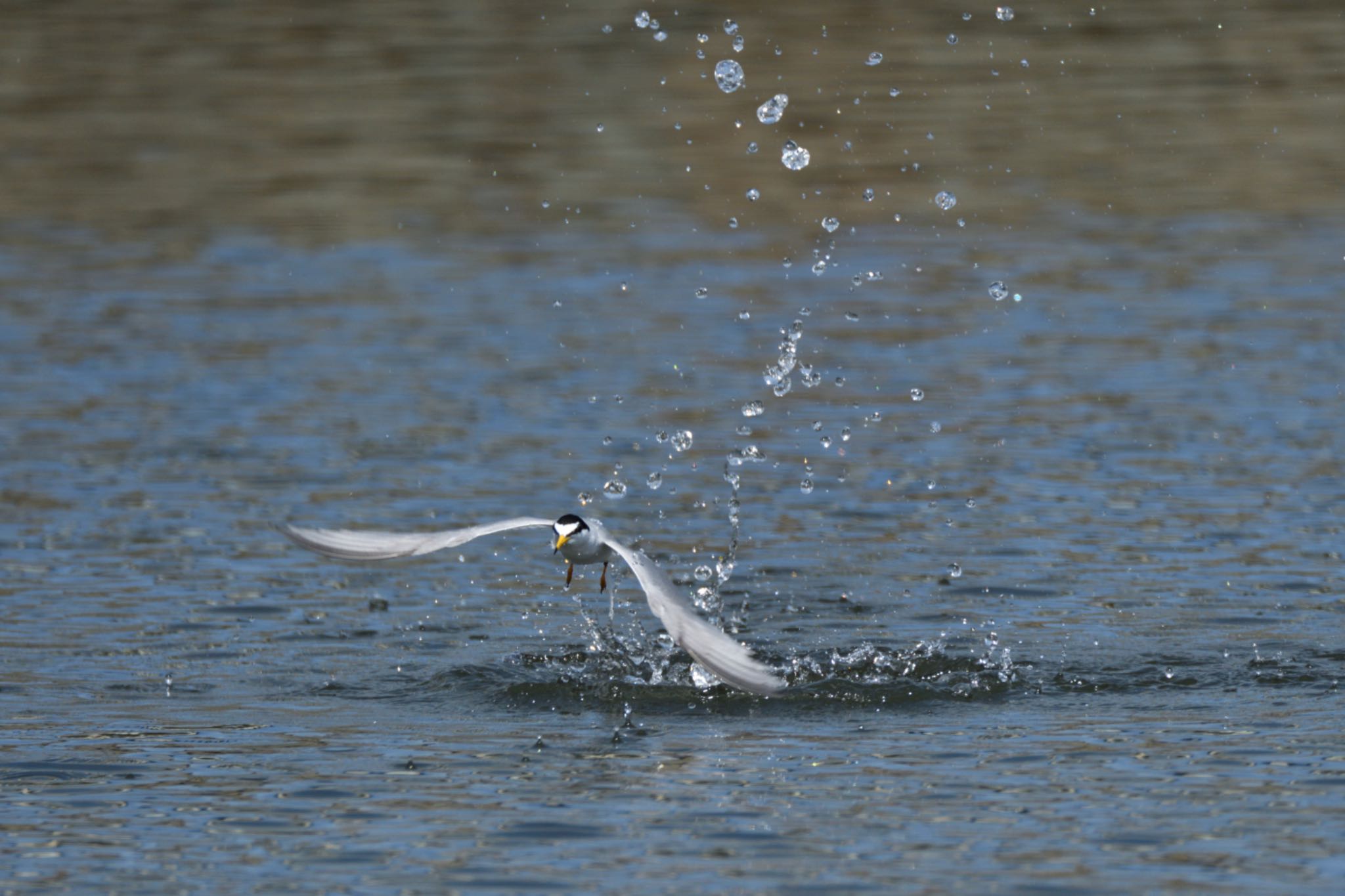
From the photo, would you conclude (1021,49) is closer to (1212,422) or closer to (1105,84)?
(1105,84)

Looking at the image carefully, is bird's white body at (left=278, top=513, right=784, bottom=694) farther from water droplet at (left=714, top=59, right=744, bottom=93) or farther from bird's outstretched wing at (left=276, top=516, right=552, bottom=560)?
water droplet at (left=714, top=59, right=744, bottom=93)

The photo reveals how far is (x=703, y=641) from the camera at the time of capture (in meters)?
8.64

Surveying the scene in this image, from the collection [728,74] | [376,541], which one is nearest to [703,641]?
[376,541]

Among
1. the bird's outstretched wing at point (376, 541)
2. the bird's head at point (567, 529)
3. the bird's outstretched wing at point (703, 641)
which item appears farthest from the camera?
the bird's outstretched wing at point (376, 541)

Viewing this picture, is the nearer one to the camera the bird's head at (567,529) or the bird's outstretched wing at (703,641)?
the bird's outstretched wing at (703,641)

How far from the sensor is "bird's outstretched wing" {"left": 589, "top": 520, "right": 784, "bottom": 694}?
8414 millimetres

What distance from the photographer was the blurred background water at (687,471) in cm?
845

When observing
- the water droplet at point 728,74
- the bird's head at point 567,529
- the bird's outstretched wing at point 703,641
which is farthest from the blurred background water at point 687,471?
the water droplet at point 728,74

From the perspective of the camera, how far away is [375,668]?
1069cm

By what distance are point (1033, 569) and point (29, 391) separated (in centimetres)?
786

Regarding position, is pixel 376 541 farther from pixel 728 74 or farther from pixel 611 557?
pixel 728 74

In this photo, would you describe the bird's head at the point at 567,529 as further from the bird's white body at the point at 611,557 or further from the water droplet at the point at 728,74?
the water droplet at the point at 728,74

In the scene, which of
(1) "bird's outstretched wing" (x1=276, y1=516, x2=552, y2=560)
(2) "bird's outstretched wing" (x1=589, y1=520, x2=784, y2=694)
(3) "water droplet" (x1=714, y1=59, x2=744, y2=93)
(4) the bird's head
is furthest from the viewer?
(3) "water droplet" (x1=714, y1=59, x2=744, y2=93)

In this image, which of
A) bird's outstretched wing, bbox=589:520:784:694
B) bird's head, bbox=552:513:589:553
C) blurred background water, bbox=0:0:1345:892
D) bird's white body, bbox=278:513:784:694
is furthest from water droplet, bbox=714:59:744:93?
bird's outstretched wing, bbox=589:520:784:694
